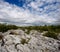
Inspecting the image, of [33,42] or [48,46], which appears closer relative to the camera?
[48,46]

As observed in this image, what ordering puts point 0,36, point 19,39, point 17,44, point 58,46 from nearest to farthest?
point 58,46 < point 17,44 < point 19,39 < point 0,36

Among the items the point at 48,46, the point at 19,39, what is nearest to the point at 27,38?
the point at 19,39

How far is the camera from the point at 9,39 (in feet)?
47.9

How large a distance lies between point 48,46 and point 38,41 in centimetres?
144

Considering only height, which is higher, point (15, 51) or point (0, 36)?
point (0, 36)

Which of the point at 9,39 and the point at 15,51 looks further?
the point at 9,39

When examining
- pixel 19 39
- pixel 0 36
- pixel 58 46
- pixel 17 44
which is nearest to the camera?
pixel 58 46

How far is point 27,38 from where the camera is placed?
49.5 ft

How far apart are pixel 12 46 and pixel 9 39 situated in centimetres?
125

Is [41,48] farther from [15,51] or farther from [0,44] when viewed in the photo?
[0,44]

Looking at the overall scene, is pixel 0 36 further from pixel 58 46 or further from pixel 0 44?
pixel 58 46

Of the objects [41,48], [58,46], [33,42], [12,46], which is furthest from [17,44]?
[58,46]

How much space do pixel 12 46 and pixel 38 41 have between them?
2.83 m

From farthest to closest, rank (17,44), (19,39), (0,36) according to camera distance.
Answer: (0,36) → (19,39) → (17,44)
